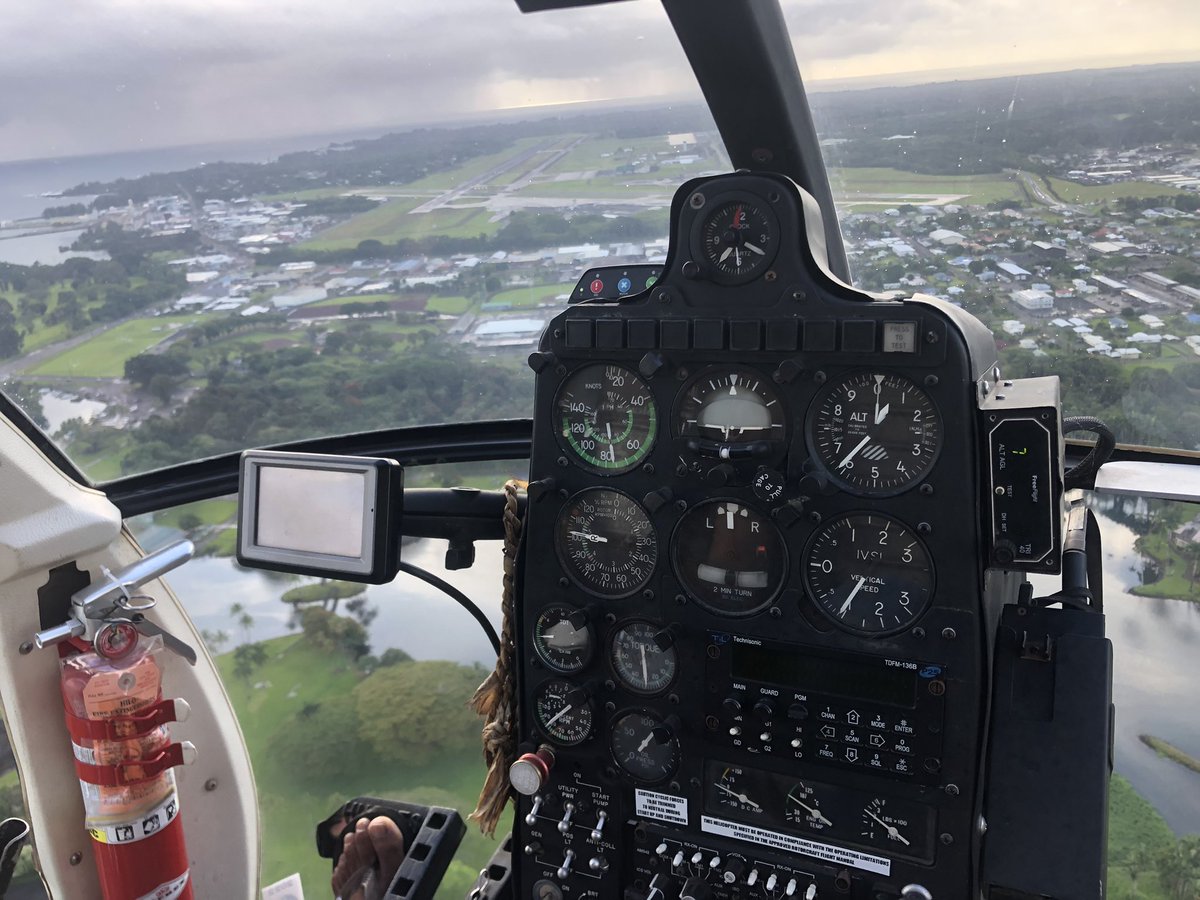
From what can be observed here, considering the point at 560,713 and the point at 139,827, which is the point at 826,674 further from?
the point at 139,827

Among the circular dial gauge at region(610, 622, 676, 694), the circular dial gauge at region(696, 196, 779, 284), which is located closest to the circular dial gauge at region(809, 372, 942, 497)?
the circular dial gauge at region(696, 196, 779, 284)

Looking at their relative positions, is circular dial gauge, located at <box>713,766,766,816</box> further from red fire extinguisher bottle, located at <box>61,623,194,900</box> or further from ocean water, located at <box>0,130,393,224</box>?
ocean water, located at <box>0,130,393,224</box>

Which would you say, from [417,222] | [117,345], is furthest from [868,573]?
[117,345]

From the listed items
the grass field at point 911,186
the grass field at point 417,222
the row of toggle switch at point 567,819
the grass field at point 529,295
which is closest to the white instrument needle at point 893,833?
the row of toggle switch at point 567,819

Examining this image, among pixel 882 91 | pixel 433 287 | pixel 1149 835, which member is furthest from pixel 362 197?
pixel 1149 835

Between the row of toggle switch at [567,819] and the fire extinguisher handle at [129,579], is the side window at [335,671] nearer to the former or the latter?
the fire extinguisher handle at [129,579]

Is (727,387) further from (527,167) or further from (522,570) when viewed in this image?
(527,167)
